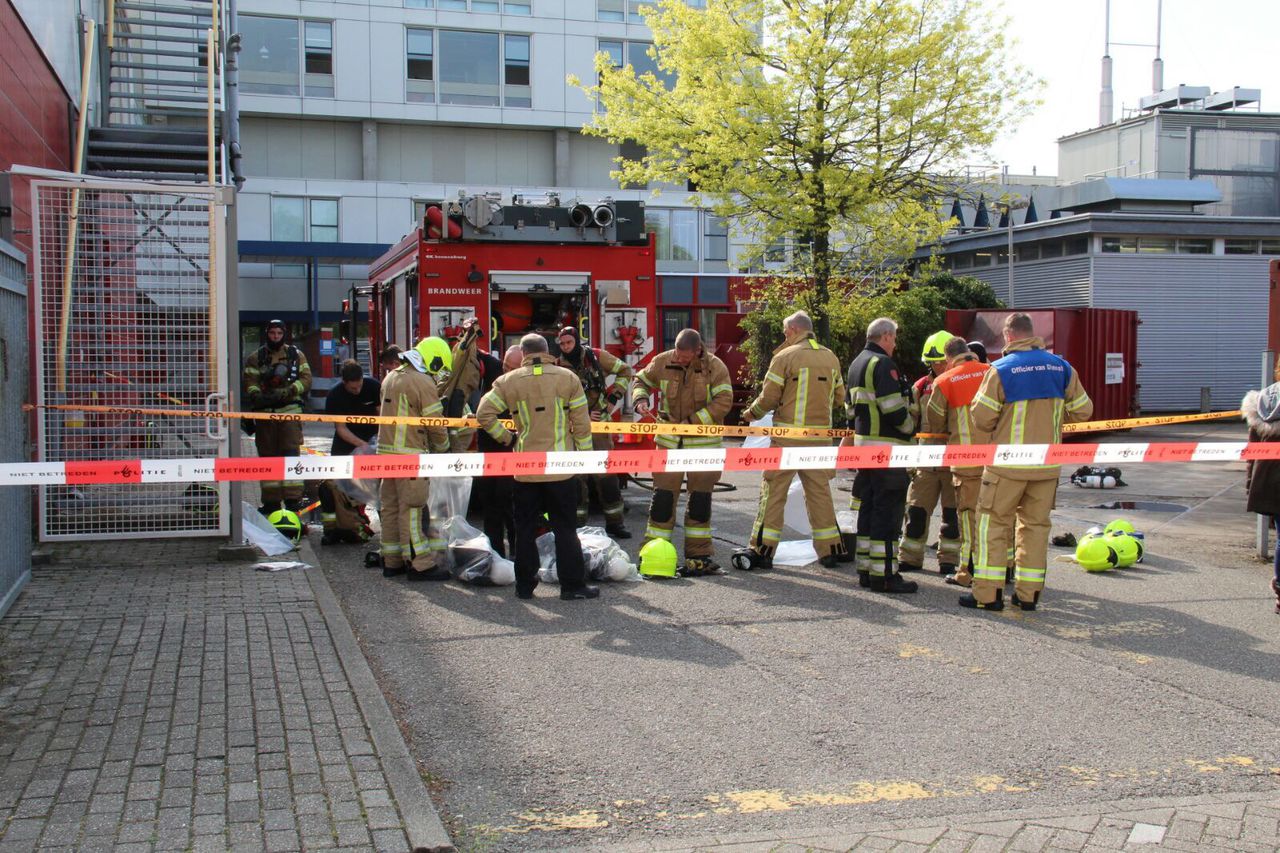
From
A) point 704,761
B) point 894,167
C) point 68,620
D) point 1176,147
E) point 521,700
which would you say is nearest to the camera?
point 704,761

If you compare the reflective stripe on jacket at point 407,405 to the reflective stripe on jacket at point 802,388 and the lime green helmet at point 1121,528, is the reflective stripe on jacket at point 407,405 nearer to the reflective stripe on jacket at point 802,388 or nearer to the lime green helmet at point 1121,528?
the reflective stripe on jacket at point 802,388

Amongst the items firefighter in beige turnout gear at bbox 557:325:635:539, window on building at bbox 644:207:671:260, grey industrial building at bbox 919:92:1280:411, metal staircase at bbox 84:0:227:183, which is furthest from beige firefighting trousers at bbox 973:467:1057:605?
window on building at bbox 644:207:671:260

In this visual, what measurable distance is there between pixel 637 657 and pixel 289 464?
7.60 feet

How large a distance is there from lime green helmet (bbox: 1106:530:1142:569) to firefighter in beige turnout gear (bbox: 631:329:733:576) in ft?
9.70

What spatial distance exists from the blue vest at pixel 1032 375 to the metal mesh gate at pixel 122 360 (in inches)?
219

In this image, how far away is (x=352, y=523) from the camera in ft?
32.5

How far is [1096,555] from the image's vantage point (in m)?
8.62

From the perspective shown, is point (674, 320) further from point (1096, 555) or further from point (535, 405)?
point (535, 405)

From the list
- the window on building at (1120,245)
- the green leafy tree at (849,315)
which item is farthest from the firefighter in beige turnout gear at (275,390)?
the window on building at (1120,245)

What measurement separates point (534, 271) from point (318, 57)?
27.2 metres

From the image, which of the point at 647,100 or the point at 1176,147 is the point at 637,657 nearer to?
the point at 647,100

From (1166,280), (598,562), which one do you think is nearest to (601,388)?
(598,562)

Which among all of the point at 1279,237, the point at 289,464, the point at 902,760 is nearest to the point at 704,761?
the point at 902,760

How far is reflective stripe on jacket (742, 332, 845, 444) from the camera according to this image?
848 centimetres
